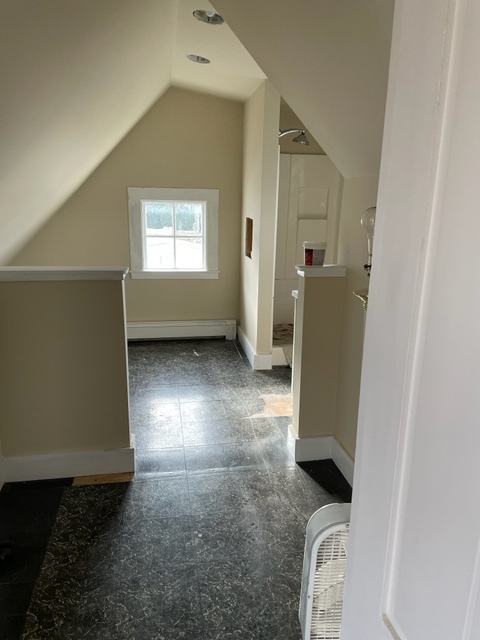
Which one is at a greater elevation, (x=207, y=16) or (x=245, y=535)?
(x=207, y=16)

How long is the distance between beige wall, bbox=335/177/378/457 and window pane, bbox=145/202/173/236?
8.24ft

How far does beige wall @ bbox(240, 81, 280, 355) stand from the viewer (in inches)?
137

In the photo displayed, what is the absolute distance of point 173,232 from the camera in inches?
181

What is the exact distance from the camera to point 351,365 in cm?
231

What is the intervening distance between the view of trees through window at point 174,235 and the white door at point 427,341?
Result: 13.4 ft

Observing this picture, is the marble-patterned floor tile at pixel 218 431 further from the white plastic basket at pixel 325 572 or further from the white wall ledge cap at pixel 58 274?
the white plastic basket at pixel 325 572

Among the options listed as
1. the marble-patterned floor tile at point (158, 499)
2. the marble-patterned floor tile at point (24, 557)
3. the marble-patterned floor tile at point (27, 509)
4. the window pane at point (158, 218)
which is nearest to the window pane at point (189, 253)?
the window pane at point (158, 218)

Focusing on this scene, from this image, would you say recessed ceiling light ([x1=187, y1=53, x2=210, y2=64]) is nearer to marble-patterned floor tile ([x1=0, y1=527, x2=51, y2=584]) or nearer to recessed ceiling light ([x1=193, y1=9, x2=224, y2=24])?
recessed ceiling light ([x1=193, y1=9, x2=224, y2=24])

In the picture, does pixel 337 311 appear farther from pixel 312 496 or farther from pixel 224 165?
pixel 224 165

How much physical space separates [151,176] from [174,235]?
598 mm

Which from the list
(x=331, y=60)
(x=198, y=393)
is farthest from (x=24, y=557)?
(x=331, y=60)

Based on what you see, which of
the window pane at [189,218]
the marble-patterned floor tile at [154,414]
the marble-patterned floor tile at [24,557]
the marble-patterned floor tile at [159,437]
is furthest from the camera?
the window pane at [189,218]

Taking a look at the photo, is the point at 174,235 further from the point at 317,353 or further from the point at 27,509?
the point at 27,509

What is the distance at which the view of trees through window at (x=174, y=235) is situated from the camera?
14.8 ft
